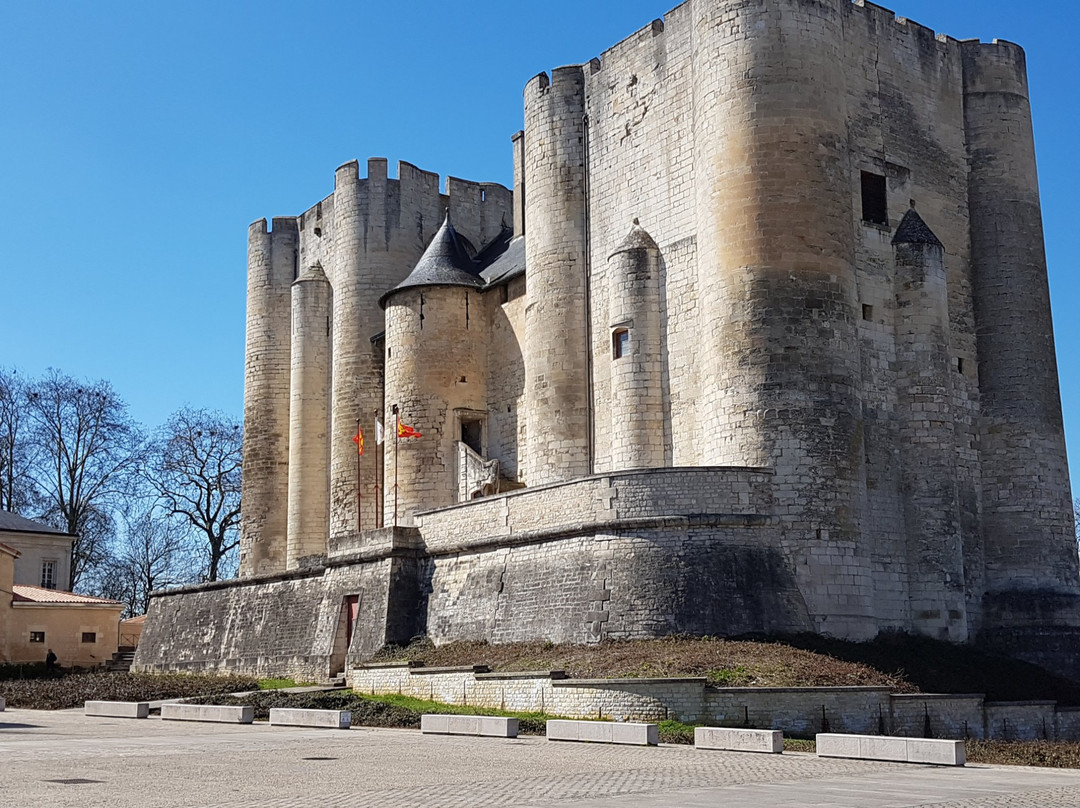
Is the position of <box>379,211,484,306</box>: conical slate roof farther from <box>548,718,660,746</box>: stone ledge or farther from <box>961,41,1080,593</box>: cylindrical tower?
<box>548,718,660,746</box>: stone ledge

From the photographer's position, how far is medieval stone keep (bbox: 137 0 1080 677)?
22859mm

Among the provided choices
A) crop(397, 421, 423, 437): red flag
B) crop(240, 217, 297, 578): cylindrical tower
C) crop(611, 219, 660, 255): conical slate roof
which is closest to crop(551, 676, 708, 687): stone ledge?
crop(611, 219, 660, 255): conical slate roof

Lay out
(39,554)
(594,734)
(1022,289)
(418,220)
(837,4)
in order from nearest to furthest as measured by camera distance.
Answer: (594,734) → (837,4) → (1022,289) → (418,220) → (39,554)

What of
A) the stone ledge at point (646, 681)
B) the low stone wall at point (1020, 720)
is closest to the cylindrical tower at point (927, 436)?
the low stone wall at point (1020, 720)

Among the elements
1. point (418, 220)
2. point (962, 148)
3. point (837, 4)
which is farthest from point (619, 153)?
point (418, 220)

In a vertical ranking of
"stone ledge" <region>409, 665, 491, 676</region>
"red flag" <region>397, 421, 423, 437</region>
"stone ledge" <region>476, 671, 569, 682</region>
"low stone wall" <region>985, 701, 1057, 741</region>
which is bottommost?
"low stone wall" <region>985, 701, 1057, 741</region>

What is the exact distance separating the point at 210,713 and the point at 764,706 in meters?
9.40

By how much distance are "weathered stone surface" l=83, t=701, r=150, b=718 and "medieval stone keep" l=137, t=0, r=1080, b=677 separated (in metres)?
5.60

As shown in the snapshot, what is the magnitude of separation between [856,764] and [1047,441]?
15.5 metres

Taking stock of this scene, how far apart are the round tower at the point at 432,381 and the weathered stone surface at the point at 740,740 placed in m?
16.0

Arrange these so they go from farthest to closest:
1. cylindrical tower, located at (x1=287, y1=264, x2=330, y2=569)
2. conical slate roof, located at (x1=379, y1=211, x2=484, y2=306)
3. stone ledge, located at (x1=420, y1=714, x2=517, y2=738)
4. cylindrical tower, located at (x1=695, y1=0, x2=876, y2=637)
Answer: cylindrical tower, located at (x1=287, y1=264, x2=330, y2=569) < conical slate roof, located at (x1=379, y1=211, x2=484, y2=306) < cylindrical tower, located at (x1=695, y1=0, x2=876, y2=637) < stone ledge, located at (x1=420, y1=714, x2=517, y2=738)

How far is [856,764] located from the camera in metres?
14.1

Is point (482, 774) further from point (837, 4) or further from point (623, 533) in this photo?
point (837, 4)

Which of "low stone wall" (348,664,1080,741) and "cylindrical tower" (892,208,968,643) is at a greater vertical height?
"cylindrical tower" (892,208,968,643)
